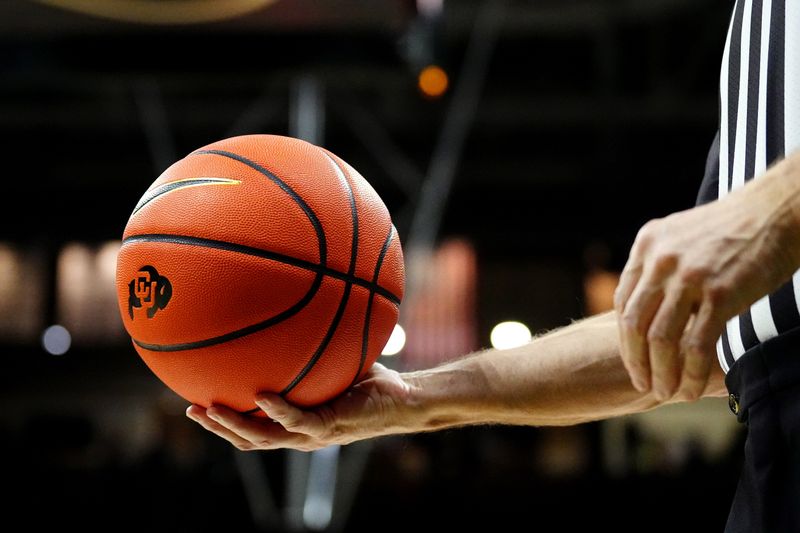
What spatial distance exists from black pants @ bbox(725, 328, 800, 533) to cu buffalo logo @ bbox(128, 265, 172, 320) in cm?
67

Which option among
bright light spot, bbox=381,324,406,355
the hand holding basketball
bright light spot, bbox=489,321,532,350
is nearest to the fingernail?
the hand holding basketball

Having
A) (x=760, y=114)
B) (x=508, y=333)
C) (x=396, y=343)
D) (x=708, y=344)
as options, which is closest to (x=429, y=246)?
(x=396, y=343)

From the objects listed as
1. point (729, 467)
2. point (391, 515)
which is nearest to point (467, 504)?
point (391, 515)

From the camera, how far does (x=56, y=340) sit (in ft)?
24.0

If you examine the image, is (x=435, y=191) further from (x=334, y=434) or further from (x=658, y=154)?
(x=334, y=434)

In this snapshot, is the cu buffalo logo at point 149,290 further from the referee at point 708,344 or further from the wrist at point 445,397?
the wrist at point 445,397

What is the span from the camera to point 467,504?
5.86 meters

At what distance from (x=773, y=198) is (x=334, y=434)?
0.71 metres

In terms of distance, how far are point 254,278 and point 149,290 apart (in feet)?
0.43

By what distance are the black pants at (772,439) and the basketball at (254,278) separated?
0.48 metres

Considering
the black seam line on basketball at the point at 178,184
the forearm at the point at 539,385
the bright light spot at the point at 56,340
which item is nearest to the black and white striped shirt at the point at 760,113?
the forearm at the point at 539,385

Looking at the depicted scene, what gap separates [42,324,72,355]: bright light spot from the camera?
7090 mm

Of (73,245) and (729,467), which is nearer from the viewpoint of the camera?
(729,467)

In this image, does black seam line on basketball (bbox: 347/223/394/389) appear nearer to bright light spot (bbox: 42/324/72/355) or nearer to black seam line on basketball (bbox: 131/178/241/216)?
black seam line on basketball (bbox: 131/178/241/216)
